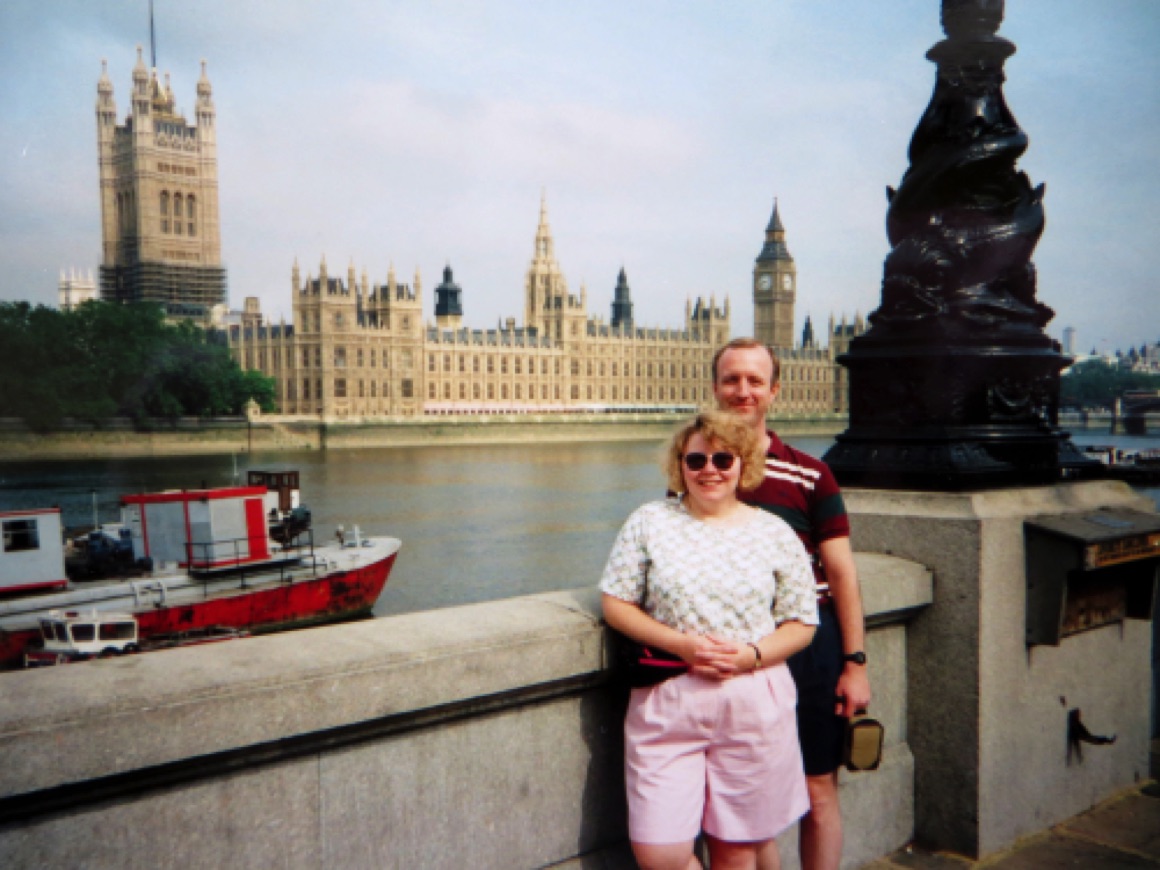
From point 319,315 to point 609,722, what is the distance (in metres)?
60.1

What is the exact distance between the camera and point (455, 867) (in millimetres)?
1865

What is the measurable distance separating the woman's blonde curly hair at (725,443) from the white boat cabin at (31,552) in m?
12.6

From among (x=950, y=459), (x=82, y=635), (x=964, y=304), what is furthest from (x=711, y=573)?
(x=82, y=635)

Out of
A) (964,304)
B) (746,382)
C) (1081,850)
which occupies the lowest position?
(1081,850)

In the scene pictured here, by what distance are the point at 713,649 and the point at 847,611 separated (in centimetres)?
39

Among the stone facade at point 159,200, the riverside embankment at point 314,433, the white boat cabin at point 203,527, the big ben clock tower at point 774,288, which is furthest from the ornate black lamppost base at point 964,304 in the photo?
the big ben clock tower at point 774,288

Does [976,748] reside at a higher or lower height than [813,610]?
lower

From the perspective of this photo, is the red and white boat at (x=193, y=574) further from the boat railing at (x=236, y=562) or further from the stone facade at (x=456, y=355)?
the stone facade at (x=456, y=355)

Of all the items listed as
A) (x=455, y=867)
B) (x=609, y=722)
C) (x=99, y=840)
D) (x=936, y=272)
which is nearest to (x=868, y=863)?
(x=609, y=722)

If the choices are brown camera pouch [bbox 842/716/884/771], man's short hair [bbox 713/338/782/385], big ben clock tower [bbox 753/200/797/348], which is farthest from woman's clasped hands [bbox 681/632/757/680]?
big ben clock tower [bbox 753/200/797/348]

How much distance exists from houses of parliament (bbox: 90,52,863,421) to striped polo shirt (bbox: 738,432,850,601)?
187 ft

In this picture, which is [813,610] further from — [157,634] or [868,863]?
[157,634]

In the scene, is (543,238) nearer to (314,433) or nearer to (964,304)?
(314,433)

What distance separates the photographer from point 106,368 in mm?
38250
